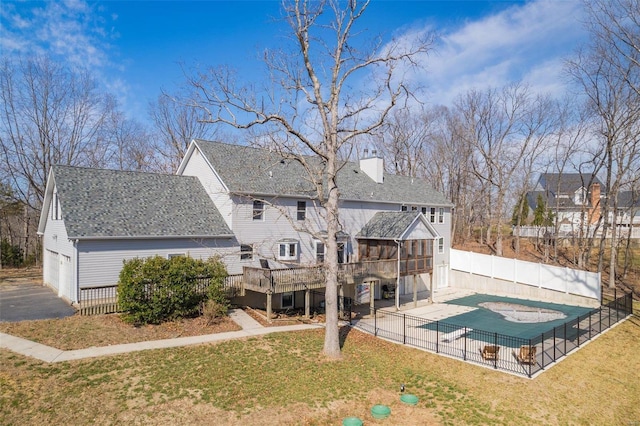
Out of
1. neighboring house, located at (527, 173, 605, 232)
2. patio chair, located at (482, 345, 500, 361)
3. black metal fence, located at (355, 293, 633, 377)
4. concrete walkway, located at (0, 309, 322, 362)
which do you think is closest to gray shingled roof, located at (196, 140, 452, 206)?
concrete walkway, located at (0, 309, 322, 362)

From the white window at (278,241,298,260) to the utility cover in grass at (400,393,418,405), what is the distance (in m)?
12.1

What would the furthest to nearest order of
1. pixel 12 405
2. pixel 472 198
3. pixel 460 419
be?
pixel 472 198 < pixel 460 419 < pixel 12 405

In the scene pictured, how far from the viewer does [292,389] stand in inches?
482

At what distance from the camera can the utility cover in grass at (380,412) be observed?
11.0 metres

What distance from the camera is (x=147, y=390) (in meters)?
11.3

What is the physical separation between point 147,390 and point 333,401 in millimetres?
5138

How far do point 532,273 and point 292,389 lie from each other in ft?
74.9

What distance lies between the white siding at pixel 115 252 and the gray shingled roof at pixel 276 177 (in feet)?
11.9

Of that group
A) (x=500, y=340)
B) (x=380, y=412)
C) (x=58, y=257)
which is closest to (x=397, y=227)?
(x=500, y=340)

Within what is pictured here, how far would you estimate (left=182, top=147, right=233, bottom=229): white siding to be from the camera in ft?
72.4

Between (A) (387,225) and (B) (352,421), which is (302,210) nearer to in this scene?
(A) (387,225)

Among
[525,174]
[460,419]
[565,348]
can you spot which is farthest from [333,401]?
[525,174]

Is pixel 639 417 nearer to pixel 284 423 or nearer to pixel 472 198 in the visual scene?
pixel 284 423

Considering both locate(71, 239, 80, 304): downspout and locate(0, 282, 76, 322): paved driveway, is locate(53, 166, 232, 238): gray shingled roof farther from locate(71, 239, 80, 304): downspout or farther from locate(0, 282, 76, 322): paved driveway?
locate(0, 282, 76, 322): paved driveway
